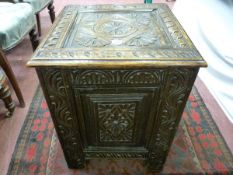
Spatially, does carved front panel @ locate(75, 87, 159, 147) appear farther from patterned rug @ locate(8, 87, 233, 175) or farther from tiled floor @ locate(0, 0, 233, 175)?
tiled floor @ locate(0, 0, 233, 175)

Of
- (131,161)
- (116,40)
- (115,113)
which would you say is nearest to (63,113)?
(115,113)

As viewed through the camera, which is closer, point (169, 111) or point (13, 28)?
point (169, 111)

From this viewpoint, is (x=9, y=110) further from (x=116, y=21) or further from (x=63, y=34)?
(x=116, y=21)

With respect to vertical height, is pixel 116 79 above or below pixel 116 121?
above

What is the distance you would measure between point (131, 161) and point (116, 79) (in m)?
0.62

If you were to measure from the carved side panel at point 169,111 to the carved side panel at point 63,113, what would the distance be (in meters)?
0.36

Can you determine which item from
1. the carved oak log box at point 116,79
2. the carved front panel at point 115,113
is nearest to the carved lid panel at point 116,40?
the carved oak log box at point 116,79

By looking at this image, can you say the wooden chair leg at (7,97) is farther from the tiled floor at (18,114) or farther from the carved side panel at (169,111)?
the carved side panel at (169,111)

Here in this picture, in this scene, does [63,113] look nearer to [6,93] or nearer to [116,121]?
[116,121]

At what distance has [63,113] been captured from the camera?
0.79 m

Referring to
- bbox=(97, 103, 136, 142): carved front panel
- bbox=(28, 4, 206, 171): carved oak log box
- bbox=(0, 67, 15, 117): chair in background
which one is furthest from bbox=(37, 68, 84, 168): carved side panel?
bbox=(0, 67, 15, 117): chair in background

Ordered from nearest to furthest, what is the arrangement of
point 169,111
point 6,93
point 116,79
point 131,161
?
point 116,79
point 169,111
point 131,161
point 6,93

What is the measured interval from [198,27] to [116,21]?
2.61 ft

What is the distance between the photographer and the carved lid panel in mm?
634
